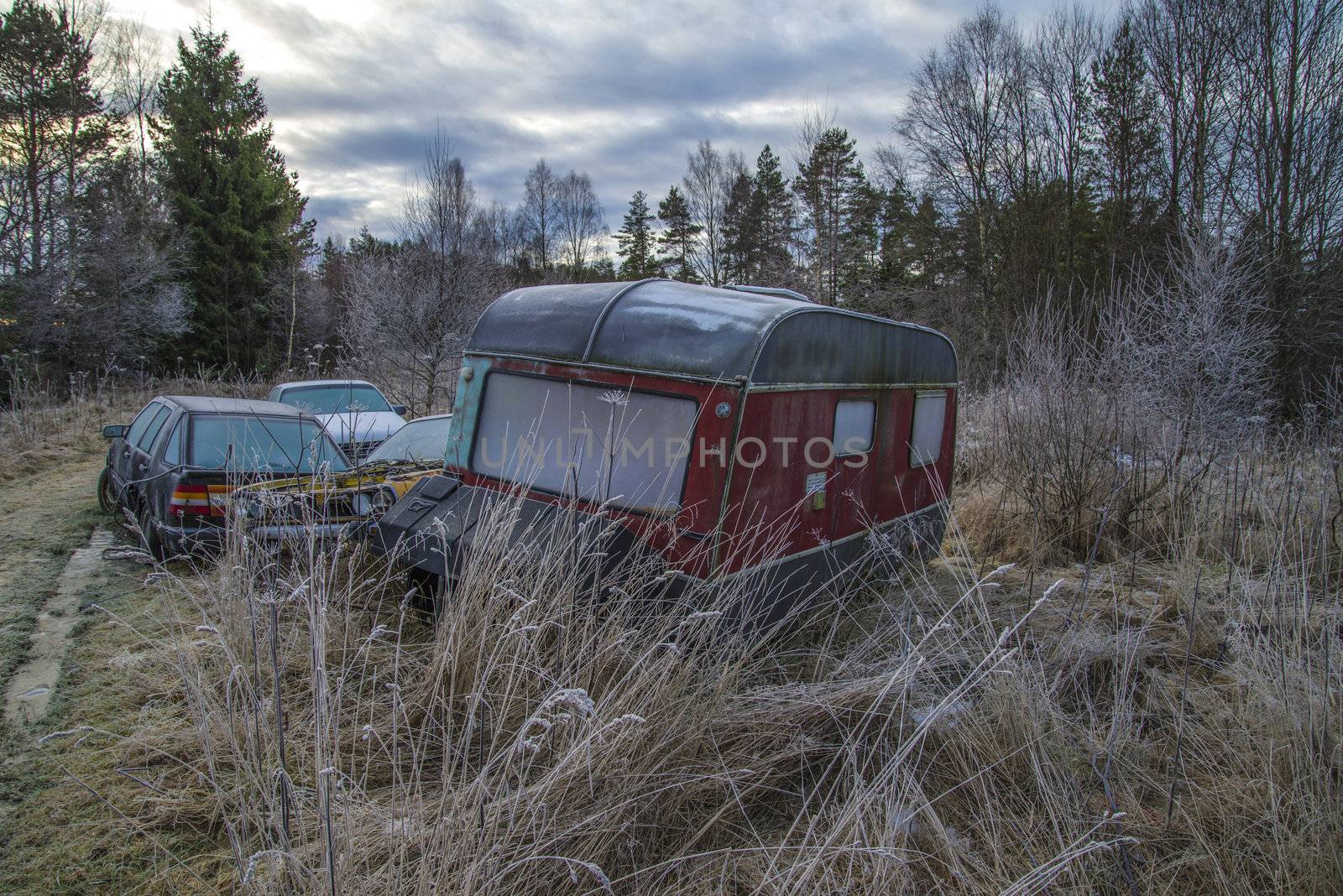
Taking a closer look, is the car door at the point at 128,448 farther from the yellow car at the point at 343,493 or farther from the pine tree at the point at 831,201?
the pine tree at the point at 831,201

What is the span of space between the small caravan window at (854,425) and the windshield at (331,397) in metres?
7.80

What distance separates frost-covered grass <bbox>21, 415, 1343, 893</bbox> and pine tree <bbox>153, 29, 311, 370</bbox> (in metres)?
25.8

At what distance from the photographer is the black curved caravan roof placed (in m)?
3.95

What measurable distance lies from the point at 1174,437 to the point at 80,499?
12.6m

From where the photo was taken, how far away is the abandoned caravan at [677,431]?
3816 millimetres

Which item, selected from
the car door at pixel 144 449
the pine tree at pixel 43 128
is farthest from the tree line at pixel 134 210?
the car door at pixel 144 449

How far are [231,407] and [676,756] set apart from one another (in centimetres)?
574

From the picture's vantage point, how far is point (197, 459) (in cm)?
580

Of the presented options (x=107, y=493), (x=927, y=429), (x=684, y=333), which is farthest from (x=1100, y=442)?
(x=107, y=493)

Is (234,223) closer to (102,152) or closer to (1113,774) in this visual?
(102,152)

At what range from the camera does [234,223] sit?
1004 inches

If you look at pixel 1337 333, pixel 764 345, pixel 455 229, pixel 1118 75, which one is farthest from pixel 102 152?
pixel 1337 333

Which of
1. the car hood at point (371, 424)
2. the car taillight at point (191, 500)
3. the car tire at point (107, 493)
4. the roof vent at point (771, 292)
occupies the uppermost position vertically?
the roof vent at point (771, 292)

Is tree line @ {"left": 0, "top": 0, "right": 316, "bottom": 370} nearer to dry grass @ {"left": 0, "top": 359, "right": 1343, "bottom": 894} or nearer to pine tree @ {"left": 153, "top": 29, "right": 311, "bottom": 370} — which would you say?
pine tree @ {"left": 153, "top": 29, "right": 311, "bottom": 370}
